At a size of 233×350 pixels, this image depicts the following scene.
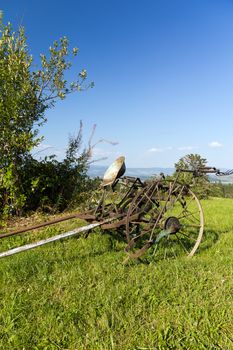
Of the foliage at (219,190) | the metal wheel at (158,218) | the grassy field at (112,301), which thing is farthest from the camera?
the foliage at (219,190)

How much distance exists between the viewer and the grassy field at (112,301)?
3.51 meters

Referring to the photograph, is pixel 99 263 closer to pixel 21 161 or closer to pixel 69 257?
pixel 69 257

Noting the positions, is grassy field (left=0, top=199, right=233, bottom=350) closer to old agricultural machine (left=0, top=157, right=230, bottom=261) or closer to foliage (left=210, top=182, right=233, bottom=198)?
old agricultural machine (left=0, top=157, right=230, bottom=261)

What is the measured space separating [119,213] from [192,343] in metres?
3.16

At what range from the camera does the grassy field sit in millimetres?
3512

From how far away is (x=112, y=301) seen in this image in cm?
429

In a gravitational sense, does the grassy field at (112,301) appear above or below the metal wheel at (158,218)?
below

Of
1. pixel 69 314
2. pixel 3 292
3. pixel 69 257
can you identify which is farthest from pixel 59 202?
pixel 69 314

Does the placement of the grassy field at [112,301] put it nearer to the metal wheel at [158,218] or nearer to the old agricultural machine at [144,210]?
the metal wheel at [158,218]

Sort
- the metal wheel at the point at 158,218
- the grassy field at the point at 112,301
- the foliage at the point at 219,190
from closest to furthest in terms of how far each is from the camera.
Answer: the grassy field at the point at 112,301 → the metal wheel at the point at 158,218 → the foliage at the point at 219,190

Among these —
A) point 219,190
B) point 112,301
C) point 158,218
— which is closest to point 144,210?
point 158,218

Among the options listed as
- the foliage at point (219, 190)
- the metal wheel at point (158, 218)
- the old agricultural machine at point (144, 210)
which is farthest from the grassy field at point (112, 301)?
the foliage at point (219, 190)

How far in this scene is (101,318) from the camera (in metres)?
3.89

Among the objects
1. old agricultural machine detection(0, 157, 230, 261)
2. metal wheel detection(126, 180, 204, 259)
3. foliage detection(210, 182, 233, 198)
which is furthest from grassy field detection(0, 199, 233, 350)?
foliage detection(210, 182, 233, 198)
